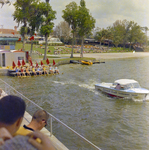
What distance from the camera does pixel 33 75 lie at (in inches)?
1356

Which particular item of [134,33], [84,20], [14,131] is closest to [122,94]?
[14,131]

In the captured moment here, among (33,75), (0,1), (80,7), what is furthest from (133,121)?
(80,7)

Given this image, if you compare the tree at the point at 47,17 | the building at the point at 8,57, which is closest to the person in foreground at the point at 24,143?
the building at the point at 8,57

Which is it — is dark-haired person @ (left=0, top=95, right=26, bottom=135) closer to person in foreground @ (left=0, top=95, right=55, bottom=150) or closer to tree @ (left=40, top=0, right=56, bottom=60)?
person in foreground @ (left=0, top=95, right=55, bottom=150)

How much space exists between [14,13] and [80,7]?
70.1 ft

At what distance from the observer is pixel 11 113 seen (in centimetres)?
215

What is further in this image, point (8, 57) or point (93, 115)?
point (8, 57)

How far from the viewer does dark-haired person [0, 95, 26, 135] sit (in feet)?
6.81

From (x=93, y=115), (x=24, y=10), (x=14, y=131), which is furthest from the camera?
(x=24, y=10)

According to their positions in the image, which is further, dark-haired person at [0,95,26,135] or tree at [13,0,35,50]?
tree at [13,0,35,50]

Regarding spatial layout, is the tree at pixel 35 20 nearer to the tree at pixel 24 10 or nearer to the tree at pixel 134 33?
the tree at pixel 24 10

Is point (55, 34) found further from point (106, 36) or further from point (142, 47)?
point (142, 47)

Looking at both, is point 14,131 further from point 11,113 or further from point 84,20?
point 84,20

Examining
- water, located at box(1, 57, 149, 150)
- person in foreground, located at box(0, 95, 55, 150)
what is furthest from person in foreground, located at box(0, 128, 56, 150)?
water, located at box(1, 57, 149, 150)
